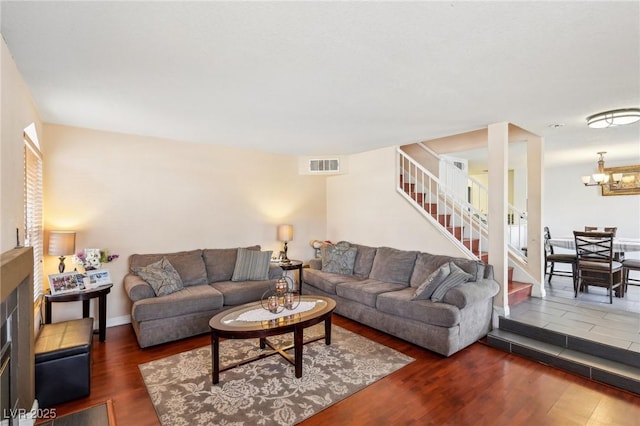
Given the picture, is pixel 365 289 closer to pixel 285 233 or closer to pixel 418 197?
pixel 285 233

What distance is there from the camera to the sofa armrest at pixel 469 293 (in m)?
3.26

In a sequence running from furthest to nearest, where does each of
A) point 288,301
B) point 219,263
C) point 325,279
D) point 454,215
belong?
point 454,215
point 325,279
point 219,263
point 288,301

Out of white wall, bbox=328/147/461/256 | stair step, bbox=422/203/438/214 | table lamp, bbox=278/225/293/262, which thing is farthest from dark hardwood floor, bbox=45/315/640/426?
table lamp, bbox=278/225/293/262

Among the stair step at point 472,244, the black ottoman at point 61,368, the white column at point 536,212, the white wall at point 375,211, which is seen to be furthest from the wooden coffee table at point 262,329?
the white column at point 536,212

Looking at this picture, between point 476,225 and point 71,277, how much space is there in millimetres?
5460

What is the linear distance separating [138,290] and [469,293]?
12.0ft

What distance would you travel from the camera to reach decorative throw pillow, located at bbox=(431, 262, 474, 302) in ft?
11.2

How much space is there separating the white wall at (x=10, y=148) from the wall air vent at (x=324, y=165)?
4.07 meters

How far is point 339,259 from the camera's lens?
512 cm

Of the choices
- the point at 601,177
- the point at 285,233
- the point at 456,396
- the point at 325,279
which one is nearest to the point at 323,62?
the point at 456,396

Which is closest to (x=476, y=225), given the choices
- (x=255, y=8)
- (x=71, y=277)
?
(x=255, y=8)

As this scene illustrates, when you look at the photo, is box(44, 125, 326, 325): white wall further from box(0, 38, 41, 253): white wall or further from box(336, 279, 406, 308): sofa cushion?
box(336, 279, 406, 308): sofa cushion

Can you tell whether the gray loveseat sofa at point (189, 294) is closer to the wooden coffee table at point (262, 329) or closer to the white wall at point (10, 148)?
the wooden coffee table at point (262, 329)

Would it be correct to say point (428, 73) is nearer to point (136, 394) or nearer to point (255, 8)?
point (255, 8)
